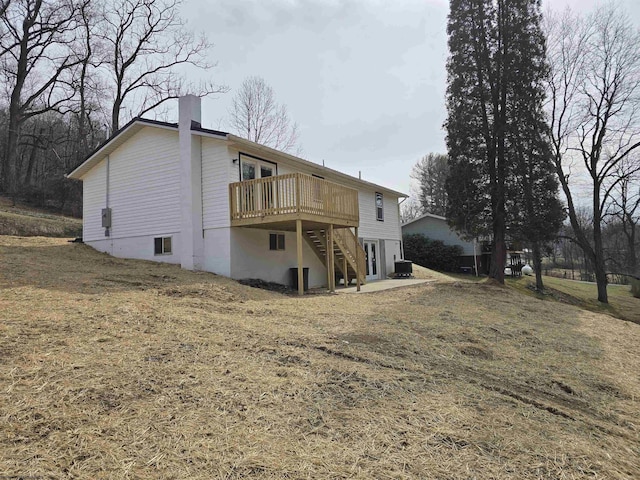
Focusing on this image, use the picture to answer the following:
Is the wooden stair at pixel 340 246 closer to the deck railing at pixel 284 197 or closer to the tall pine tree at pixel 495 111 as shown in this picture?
the deck railing at pixel 284 197

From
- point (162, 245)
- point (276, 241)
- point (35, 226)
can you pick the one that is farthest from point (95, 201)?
point (276, 241)

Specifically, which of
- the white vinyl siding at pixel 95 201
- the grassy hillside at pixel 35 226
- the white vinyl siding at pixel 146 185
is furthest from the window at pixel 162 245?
the grassy hillside at pixel 35 226

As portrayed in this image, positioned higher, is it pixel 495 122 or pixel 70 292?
pixel 495 122

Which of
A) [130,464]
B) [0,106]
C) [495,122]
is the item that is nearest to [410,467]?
[130,464]

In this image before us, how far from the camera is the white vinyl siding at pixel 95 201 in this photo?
15758mm

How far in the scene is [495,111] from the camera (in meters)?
17.8

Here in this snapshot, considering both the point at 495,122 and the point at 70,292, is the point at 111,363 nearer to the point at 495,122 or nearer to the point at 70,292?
the point at 70,292

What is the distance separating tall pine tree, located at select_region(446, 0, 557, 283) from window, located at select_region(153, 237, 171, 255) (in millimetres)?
12572

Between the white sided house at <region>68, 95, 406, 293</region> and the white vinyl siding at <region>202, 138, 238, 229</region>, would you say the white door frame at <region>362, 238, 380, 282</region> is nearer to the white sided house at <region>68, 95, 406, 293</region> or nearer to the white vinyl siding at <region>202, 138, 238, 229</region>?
the white sided house at <region>68, 95, 406, 293</region>

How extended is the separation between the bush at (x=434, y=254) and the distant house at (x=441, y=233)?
0.52m

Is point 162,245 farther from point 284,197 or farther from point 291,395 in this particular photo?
point 291,395

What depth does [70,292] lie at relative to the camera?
22.9 ft

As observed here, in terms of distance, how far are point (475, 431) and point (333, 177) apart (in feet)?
51.8

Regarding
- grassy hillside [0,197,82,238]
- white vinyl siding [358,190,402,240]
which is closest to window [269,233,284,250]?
white vinyl siding [358,190,402,240]
